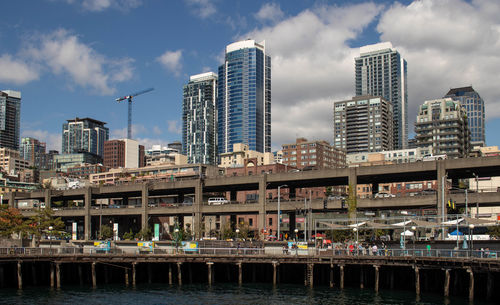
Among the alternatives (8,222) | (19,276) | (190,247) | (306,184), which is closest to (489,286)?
(190,247)

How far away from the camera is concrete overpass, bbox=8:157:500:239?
101312mm

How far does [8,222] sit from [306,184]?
66724mm

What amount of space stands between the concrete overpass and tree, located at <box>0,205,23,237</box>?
101 feet

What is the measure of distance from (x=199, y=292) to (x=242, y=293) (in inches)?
209

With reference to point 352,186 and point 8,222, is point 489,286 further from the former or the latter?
point 8,222

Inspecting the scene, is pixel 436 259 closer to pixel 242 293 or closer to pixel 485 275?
pixel 485 275

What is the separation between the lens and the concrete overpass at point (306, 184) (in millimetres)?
101312

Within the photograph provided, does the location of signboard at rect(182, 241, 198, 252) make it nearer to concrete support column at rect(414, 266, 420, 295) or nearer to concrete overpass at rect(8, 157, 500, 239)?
concrete support column at rect(414, 266, 420, 295)

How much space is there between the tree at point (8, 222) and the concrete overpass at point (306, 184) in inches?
1207

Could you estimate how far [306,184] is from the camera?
13438 centimetres

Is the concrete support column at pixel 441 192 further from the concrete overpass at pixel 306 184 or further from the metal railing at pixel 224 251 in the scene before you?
the metal railing at pixel 224 251

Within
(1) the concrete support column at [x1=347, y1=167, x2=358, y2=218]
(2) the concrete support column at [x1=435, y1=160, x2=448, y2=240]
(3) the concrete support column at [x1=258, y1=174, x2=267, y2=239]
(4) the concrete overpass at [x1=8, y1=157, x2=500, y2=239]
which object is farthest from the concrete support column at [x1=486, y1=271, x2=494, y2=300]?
(3) the concrete support column at [x1=258, y1=174, x2=267, y2=239]

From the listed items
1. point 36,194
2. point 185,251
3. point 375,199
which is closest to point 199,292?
point 185,251

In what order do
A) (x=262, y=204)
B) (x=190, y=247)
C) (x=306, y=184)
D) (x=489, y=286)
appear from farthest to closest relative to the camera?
(x=306, y=184) → (x=262, y=204) → (x=190, y=247) → (x=489, y=286)
